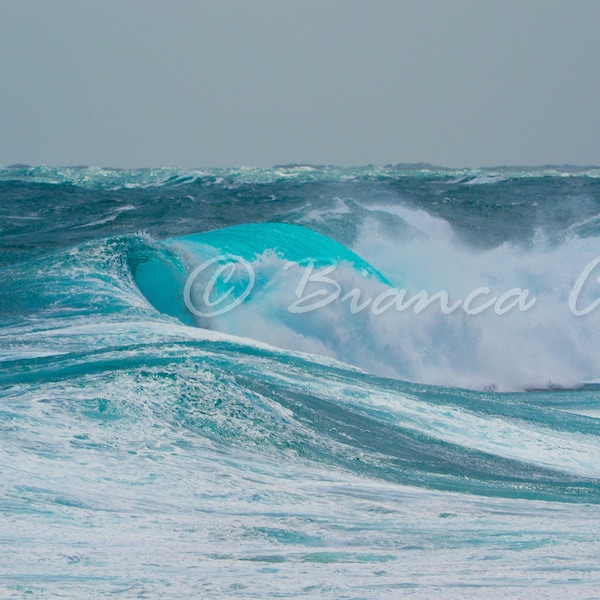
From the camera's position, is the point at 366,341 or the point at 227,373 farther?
the point at 366,341

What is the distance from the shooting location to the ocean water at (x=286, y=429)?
3.38 metres

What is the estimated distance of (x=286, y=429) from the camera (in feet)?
16.6

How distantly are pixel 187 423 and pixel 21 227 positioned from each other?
15.4 m

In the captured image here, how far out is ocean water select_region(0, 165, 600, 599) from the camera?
11.1 feet

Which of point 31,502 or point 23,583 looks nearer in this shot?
point 23,583

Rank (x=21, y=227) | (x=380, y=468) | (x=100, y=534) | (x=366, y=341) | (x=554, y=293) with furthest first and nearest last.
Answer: (x=21, y=227)
(x=554, y=293)
(x=366, y=341)
(x=380, y=468)
(x=100, y=534)

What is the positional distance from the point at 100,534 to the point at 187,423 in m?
1.36

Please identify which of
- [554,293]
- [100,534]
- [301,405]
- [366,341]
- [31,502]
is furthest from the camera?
[554,293]

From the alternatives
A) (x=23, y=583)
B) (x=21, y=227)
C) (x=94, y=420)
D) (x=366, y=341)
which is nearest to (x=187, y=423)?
(x=94, y=420)

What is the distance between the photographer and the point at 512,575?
3316mm

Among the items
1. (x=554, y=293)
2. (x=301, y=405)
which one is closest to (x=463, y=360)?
(x=554, y=293)

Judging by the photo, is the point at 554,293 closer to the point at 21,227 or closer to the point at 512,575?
the point at 512,575

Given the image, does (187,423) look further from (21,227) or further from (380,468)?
(21,227)

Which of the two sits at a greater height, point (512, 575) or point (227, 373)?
point (227, 373)
